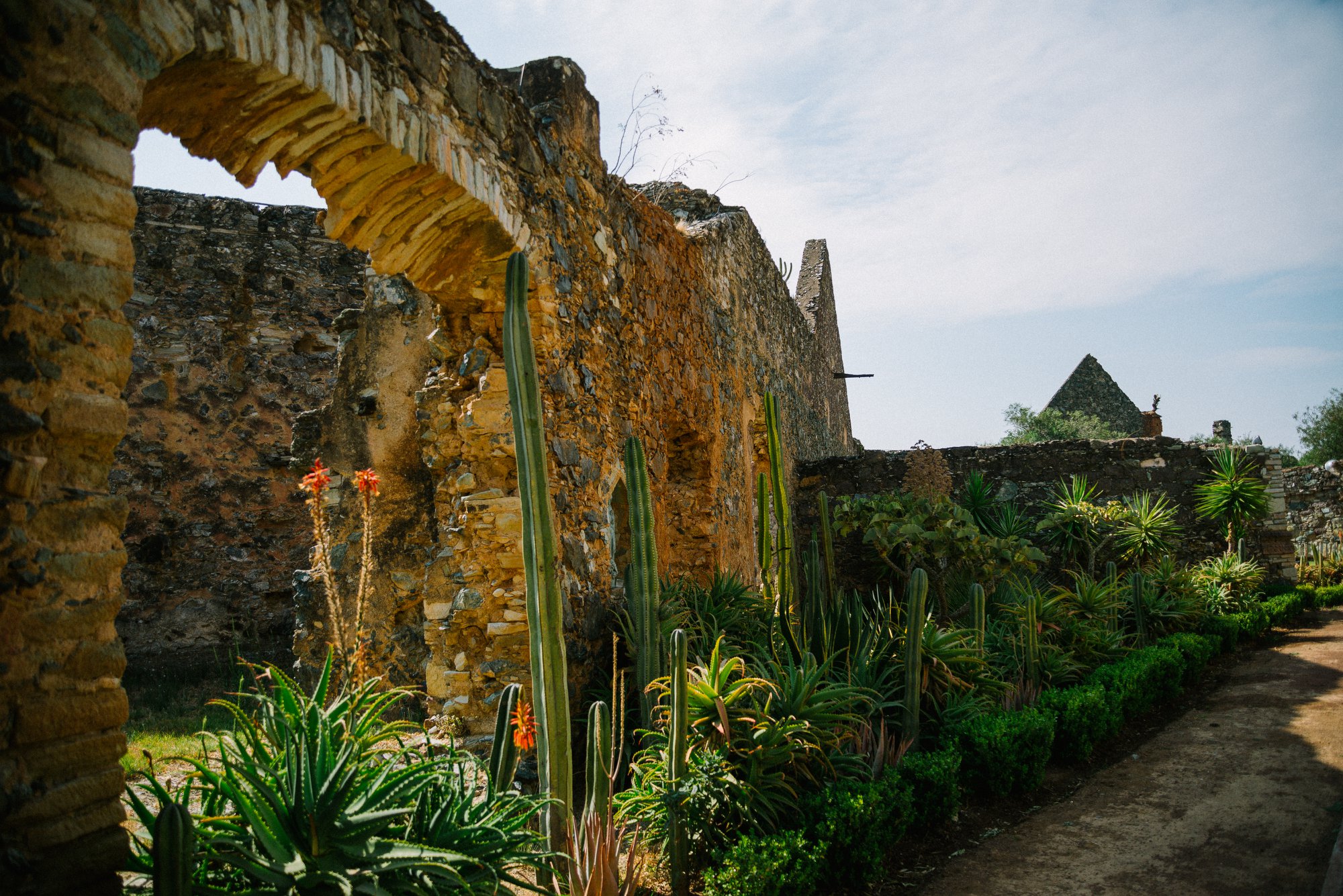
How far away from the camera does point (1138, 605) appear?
7938 mm

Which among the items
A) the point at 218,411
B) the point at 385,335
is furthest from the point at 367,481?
the point at 218,411

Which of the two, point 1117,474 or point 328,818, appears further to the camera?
point 1117,474

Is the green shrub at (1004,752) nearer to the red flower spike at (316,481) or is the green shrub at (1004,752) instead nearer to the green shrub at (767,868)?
the green shrub at (767,868)

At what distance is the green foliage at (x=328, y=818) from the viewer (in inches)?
80.5

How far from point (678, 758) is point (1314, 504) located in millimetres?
15522

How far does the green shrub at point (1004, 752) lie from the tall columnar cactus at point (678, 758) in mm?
1903

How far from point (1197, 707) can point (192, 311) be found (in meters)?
9.73

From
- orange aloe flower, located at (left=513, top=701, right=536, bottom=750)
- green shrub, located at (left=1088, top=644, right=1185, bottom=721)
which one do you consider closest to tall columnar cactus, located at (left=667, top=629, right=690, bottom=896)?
orange aloe flower, located at (left=513, top=701, right=536, bottom=750)

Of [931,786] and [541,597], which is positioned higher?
[541,597]

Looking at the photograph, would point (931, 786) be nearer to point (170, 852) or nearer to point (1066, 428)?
point (170, 852)

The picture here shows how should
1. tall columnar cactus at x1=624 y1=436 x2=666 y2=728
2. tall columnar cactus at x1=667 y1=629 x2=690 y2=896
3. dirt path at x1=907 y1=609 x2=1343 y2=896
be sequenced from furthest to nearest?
1. tall columnar cactus at x1=624 y1=436 x2=666 y2=728
2. dirt path at x1=907 y1=609 x2=1343 y2=896
3. tall columnar cactus at x1=667 y1=629 x2=690 y2=896

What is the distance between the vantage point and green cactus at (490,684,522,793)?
298cm

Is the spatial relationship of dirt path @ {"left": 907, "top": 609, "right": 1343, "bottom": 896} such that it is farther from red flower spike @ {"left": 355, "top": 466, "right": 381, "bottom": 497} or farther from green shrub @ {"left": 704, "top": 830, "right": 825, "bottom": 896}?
red flower spike @ {"left": 355, "top": 466, "right": 381, "bottom": 497}

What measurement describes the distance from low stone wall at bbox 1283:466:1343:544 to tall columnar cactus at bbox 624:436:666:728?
14.0m
